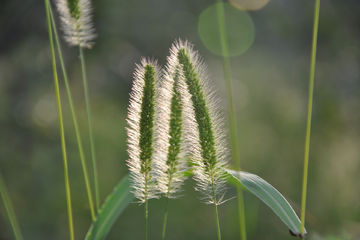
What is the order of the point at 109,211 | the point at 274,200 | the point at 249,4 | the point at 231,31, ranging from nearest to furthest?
the point at 274,200, the point at 109,211, the point at 249,4, the point at 231,31

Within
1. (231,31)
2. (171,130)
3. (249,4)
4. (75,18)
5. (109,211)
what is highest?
(249,4)

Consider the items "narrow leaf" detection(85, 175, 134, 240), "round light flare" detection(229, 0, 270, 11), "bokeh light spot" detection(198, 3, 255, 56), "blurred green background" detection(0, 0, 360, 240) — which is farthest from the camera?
"bokeh light spot" detection(198, 3, 255, 56)

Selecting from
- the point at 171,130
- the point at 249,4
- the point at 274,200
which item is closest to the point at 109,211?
the point at 171,130

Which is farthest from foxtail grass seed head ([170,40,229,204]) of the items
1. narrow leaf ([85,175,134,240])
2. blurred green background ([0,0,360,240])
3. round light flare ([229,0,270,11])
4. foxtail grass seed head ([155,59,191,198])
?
round light flare ([229,0,270,11])

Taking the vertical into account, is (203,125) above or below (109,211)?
above

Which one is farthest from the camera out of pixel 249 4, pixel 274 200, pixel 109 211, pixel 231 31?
pixel 231 31

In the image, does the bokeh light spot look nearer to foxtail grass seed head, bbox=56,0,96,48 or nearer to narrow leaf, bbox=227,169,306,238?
foxtail grass seed head, bbox=56,0,96,48

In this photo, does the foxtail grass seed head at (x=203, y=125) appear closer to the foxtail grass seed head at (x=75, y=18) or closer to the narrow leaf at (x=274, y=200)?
the narrow leaf at (x=274, y=200)

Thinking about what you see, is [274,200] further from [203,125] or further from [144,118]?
[144,118]
